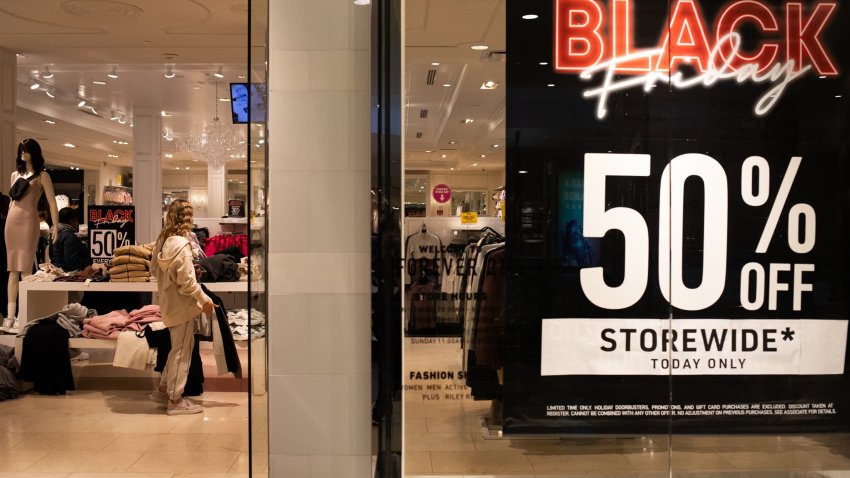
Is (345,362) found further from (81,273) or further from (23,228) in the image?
(23,228)

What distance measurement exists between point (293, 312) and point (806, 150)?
2.27 metres

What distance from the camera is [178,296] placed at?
15.1 feet

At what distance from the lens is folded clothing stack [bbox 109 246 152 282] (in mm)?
5488

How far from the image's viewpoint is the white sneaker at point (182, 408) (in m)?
4.67

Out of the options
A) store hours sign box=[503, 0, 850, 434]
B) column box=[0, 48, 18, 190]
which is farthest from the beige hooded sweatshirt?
column box=[0, 48, 18, 190]

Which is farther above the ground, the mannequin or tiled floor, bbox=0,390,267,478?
the mannequin

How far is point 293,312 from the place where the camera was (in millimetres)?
2627

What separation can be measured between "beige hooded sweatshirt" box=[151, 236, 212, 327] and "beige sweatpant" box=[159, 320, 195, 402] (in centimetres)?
10

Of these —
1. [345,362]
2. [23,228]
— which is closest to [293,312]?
[345,362]

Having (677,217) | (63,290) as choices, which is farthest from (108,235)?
(677,217)

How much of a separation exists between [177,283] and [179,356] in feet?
1.88

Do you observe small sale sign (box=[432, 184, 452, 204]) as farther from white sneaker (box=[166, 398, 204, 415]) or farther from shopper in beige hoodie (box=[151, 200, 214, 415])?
white sneaker (box=[166, 398, 204, 415])

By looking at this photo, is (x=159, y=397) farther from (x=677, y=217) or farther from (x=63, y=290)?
(x=677, y=217)

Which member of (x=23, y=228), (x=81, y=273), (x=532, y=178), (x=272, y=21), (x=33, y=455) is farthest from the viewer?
(x=23, y=228)
